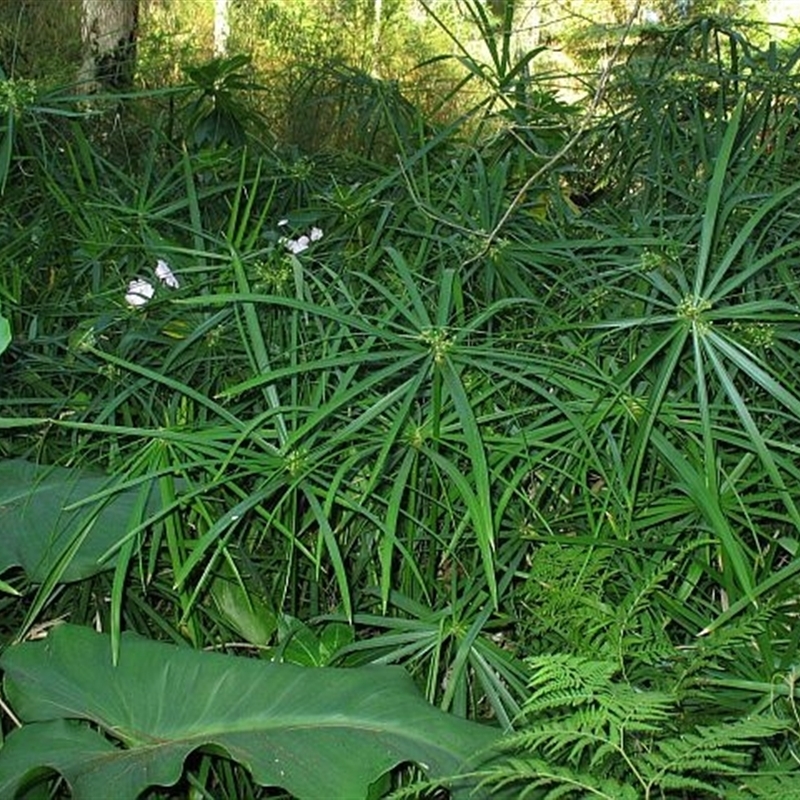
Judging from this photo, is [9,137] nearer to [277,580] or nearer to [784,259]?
[277,580]

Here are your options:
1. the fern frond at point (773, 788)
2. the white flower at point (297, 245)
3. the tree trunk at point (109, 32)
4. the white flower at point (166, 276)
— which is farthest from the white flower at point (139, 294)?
the tree trunk at point (109, 32)

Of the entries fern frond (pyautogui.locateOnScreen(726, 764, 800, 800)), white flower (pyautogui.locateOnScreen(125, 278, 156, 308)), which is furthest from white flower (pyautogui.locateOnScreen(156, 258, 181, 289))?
fern frond (pyautogui.locateOnScreen(726, 764, 800, 800))

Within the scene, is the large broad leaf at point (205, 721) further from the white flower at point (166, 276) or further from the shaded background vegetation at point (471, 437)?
the white flower at point (166, 276)

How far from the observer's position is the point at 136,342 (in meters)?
1.50

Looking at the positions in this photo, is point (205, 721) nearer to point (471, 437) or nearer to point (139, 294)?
point (471, 437)

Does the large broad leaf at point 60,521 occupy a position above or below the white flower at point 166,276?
below

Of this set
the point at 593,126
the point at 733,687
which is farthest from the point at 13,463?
the point at 593,126

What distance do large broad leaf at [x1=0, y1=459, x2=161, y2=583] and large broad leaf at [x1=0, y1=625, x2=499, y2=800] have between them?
0.07 meters

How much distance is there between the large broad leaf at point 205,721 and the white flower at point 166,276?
50cm

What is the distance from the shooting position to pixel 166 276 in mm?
1554

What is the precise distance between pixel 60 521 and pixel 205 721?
280 mm

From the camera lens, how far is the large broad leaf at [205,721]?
3.55 ft

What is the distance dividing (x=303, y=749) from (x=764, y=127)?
1169mm

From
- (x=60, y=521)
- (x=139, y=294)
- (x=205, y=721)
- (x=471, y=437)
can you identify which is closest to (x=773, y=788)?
(x=471, y=437)
